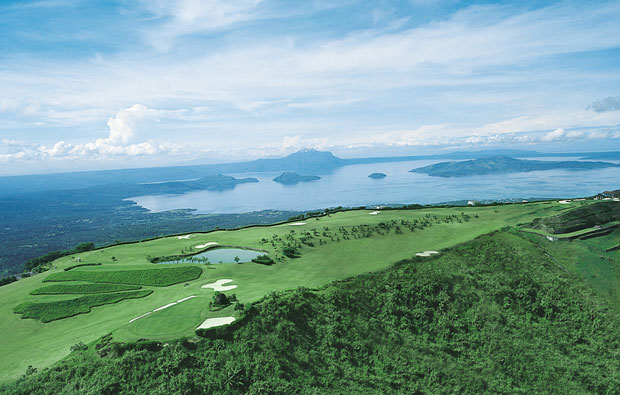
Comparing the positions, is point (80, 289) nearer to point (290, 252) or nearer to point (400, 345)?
point (290, 252)

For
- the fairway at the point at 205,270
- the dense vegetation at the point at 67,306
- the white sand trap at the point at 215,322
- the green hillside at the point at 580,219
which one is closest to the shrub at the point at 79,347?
the fairway at the point at 205,270

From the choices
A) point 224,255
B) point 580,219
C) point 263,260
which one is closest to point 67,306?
point 224,255

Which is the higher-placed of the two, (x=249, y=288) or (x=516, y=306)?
(x=249, y=288)

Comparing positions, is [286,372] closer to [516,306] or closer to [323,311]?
[323,311]

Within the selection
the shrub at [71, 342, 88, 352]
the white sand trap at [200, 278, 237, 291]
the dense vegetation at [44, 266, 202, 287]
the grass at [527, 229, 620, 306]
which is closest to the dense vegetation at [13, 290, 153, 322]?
the dense vegetation at [44, 266, 202, 287]

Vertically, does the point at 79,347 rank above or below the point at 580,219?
below

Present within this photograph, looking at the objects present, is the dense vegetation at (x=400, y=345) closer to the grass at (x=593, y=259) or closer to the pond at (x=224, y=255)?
the grass at (x=593, y=259)

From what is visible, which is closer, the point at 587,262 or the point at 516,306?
the point at 516,306

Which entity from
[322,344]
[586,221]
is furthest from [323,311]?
[586,221]
